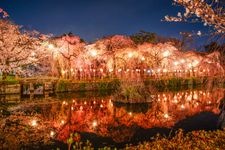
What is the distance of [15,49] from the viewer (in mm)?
35688

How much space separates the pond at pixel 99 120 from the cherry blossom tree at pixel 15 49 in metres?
6.72

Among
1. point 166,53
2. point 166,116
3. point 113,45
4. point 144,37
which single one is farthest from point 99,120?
point 144,37

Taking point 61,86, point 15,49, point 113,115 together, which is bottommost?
point 113,115

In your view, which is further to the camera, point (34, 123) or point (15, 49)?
point (15, 49)

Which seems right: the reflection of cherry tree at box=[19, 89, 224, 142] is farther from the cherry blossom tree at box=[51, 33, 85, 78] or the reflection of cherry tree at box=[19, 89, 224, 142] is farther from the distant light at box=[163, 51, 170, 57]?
the distant light at box=[163, 51, 170, 57]

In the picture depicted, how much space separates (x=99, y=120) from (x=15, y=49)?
58.7 feet

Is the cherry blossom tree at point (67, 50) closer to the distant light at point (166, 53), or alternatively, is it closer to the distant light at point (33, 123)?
the distant light at point (166, 53)

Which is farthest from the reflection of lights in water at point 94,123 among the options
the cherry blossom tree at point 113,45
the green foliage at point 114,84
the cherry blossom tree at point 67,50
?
the cherry blossom tree at point 113,45

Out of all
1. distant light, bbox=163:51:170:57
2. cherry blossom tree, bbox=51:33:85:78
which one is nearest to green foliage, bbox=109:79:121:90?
cherry blossom tree, bbox=51:33:85:78

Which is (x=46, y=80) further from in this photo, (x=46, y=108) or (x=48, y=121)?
(x=48, y=121)

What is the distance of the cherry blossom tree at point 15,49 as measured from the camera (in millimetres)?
34500

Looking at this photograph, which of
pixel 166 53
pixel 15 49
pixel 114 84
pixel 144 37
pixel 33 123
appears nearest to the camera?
pixel 33 123

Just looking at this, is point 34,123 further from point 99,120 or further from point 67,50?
point 67,50

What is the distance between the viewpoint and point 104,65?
149 ft
